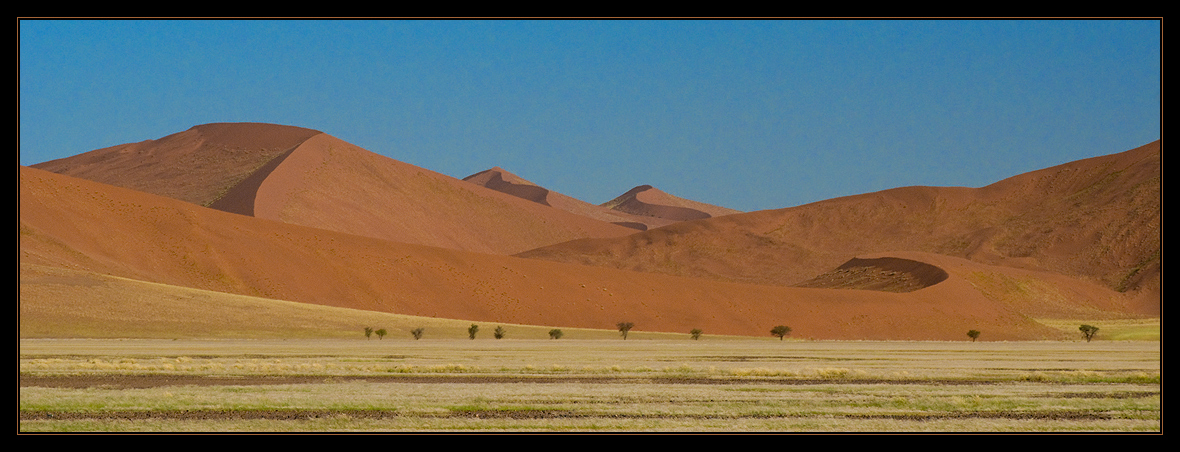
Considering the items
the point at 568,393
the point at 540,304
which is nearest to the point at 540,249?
the point at 540,304

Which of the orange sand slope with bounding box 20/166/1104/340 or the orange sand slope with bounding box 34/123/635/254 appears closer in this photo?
the orange sand slope with bounding box 20/166/1104/340

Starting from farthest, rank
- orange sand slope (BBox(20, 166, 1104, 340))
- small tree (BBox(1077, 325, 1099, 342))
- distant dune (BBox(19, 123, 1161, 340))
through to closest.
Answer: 1. distant dune (BBox(19, 123, 1161, 340))
2. orange sand slope (BBox(20, 166, 1104, 340))
3. small tree (BBox(1077, 325, 1099, 342))

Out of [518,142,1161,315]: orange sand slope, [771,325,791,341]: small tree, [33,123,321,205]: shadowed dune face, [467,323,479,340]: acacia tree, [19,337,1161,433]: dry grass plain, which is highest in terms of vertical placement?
[33,123,321,205]: shadowed dune face

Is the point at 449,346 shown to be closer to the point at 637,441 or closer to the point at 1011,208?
the point at 637,441

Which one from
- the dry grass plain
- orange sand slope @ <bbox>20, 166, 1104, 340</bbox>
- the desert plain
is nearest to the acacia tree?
A: the desert plain

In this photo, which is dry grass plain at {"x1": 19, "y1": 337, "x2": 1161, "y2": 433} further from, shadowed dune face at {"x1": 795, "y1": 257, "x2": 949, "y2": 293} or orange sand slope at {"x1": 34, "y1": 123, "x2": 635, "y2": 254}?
orange sand slope at {"x1": 34, "y1": 123, "x2": 635, "y2": 254}

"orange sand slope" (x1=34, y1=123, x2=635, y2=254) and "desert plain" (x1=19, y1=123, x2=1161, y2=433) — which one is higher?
"orange sand slope" (x1=34, y1=123, x2=635, y2=254)
